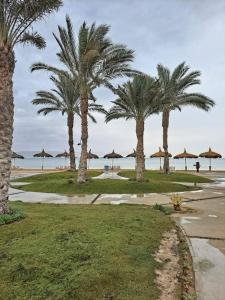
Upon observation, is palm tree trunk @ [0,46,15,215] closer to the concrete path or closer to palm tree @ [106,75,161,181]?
the concrete path

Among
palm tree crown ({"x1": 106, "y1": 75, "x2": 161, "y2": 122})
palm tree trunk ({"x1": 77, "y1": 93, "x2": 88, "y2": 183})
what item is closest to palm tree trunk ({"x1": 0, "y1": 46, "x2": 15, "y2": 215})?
palm tree trunk ({"x1": 77, "y1": 93, "x2": 88, "y2": 183})

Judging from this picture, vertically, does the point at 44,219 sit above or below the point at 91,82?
below

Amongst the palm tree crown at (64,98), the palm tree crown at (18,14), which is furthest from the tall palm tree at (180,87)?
the palm tree crown at (18,14)

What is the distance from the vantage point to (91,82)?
20.9 metres

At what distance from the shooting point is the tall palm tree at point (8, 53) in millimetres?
9250

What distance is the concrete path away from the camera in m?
5.15

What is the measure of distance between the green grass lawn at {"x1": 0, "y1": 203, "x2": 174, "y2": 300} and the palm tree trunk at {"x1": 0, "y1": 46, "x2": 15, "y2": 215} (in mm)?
1028

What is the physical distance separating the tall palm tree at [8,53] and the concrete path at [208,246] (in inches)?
208

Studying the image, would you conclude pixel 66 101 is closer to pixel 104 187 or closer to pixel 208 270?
pixel 104 187

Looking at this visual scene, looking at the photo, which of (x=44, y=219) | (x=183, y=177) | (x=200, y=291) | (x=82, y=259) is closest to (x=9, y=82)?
(x=44, y=219)

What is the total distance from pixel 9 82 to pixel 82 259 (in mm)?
5851

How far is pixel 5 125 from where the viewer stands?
929 centimetres

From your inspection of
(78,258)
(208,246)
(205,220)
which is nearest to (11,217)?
(78,258)

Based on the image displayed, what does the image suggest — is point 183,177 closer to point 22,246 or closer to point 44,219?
point 44,219
